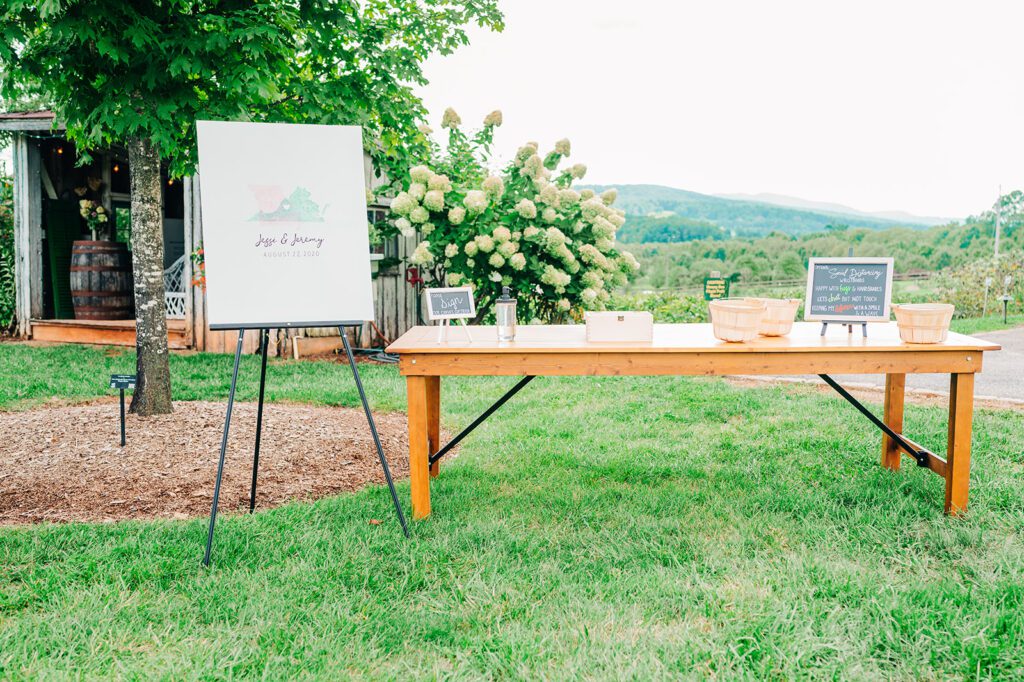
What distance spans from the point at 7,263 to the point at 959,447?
1097 centimetres

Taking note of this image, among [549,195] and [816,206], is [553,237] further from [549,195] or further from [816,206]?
[816,206]

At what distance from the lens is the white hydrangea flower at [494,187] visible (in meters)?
7.14

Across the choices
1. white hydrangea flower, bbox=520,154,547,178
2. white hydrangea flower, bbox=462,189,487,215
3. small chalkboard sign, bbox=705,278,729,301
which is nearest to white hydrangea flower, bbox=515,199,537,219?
white hydrangea flower, bbox=462,189,487,215

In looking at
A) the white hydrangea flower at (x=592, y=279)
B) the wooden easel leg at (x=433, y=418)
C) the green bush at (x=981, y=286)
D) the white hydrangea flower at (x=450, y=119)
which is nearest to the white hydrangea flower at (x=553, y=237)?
the white hydrangea flower at (x=592, y=279)

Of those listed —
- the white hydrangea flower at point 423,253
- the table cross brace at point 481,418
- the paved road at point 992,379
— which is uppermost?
the white hydrangea flower at point 423,253

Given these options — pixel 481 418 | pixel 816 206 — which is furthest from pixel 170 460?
pixel 816 206

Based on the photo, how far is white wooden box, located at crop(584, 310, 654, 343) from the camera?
3.12 meters

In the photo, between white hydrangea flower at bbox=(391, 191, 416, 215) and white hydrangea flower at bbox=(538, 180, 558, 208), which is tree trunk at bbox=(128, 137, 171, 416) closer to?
white hydrangea flower at bbox=(391, 191, 416, 215)

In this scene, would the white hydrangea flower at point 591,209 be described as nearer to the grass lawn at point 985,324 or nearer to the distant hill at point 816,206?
the grass lawn at point 985,324

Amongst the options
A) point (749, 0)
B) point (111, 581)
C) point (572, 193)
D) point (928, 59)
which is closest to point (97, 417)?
point (111, 581)

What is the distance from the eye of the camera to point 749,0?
9.44m

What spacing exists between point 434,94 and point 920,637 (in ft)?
24.4

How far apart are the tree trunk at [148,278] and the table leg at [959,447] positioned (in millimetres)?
4401

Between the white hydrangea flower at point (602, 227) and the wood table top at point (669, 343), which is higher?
the white hydrangea flower at point (602, 227)
